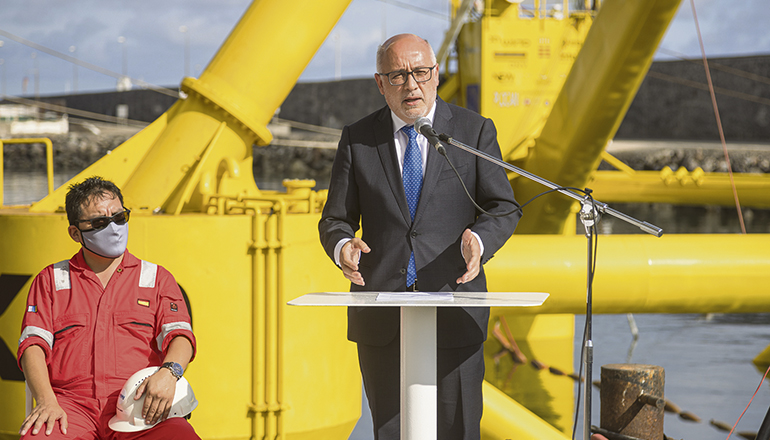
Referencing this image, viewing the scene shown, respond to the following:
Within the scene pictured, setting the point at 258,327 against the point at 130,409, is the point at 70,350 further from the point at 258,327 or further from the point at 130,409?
the point at 258,327

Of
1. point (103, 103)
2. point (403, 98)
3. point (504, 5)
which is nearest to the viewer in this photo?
point (403, 98)

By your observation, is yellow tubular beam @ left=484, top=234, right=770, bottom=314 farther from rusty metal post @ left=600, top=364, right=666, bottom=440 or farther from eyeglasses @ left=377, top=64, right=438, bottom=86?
eyeglasses @ left=377, top=64, right=438, bottom=86

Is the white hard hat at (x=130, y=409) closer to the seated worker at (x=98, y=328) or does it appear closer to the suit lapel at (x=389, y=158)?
the seated worker at (x=98, y=328)

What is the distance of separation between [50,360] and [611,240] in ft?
9.87

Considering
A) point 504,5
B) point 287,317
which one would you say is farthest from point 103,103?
point 287,317

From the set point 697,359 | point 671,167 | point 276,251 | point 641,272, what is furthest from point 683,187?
point 671,167

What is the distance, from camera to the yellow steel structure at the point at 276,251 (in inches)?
155

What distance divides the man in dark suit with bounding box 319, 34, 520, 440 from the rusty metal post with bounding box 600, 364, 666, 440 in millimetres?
1949

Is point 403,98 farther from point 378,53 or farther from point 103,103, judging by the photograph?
point 103,103

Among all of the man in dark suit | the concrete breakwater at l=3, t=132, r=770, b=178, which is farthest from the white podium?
the concrete breakwater at l=3, t=132, r=770, b=178

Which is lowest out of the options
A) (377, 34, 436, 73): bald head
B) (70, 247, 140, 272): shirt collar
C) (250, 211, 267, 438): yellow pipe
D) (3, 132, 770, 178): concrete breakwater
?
(250, 211, 267, 438): yellow pipe

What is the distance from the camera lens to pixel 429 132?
224cm

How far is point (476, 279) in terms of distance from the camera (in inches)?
100

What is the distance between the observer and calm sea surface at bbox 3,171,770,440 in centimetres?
577
